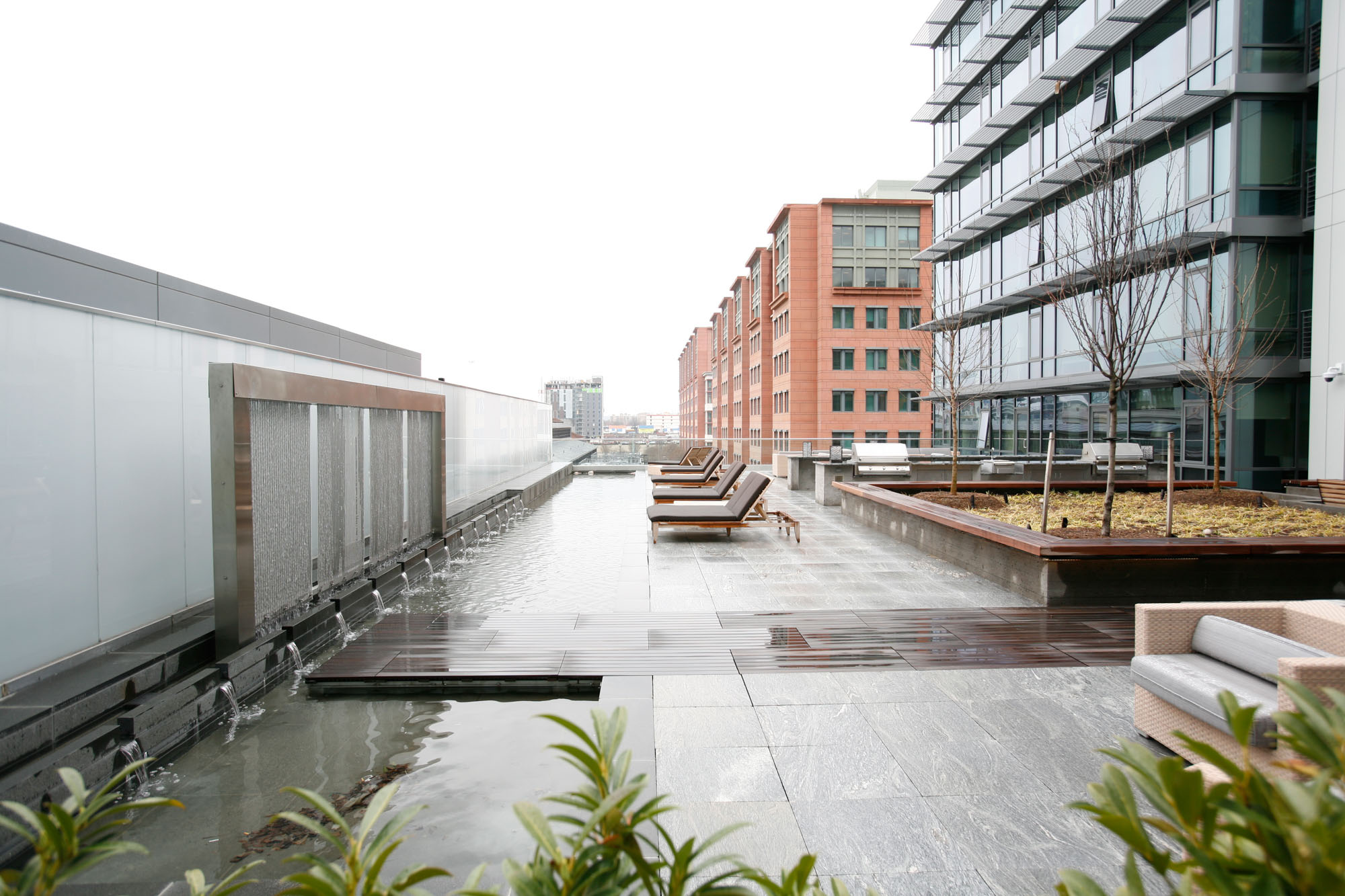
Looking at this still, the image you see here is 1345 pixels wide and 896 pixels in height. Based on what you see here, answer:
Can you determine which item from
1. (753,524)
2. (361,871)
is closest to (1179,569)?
(753,524)

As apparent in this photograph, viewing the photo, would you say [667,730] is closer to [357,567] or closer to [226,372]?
[226,372]

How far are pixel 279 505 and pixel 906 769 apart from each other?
472 cm

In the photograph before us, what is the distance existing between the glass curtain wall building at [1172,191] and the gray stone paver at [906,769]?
763 centimetres

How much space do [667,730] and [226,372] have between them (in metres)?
3.64

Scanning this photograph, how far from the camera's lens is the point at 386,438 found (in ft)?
27.0

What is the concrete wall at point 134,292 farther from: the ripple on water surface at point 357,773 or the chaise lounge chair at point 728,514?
the chaise lounge chair at point 728,514

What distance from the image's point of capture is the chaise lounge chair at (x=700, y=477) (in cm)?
1738

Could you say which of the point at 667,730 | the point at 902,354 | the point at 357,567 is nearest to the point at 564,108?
the point at 357,567

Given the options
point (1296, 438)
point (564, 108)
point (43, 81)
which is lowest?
point (1296, 438)

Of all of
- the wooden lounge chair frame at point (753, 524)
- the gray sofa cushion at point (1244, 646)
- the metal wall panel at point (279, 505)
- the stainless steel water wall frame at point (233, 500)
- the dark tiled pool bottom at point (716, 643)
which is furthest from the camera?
the wooden lounge chair frame at point (753, 524)

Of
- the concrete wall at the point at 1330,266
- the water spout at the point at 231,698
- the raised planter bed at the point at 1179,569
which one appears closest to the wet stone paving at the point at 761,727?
the water spout at the point at 231,698

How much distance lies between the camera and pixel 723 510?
10930 mm

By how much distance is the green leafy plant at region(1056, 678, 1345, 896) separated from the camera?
0.83 metres

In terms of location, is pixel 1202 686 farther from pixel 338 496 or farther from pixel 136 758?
pixel 338 496
